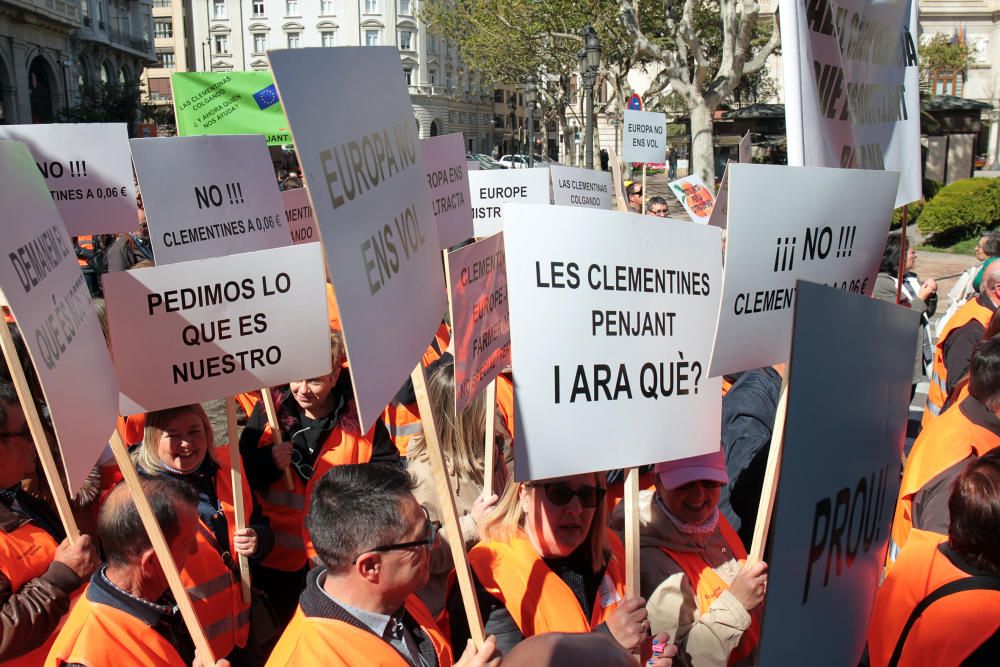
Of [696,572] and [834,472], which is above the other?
[834,472]

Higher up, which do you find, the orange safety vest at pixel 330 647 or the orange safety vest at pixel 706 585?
the orange safety vest at pixel 330 647

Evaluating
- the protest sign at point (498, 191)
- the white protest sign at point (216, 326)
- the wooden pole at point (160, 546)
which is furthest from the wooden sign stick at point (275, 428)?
the protest sign at point (498, 191)

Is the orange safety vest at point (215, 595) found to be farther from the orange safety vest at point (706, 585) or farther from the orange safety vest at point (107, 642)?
the orange safety vest at point (706, 585)

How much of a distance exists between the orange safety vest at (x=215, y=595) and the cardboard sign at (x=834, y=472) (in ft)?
6.44

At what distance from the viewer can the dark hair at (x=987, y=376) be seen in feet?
10.2

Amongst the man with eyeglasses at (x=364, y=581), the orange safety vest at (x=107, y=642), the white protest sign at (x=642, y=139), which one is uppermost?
the white protest sign at (x=642, y=139)

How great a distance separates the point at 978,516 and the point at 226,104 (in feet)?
21.5

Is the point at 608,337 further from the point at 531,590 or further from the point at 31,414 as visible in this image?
the point at 31,414

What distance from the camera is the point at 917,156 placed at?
4.05m

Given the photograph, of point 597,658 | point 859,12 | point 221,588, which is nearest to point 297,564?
point 221,588

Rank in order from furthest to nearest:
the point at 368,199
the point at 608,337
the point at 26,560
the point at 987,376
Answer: the point at 987,376 < the point at 26,560 < the point at 608,337 < the point at 368,199

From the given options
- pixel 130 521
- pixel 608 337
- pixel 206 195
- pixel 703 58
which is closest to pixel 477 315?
pixel 608 337

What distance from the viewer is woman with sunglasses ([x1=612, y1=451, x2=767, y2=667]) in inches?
97.3

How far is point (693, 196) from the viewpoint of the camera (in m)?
9.27
